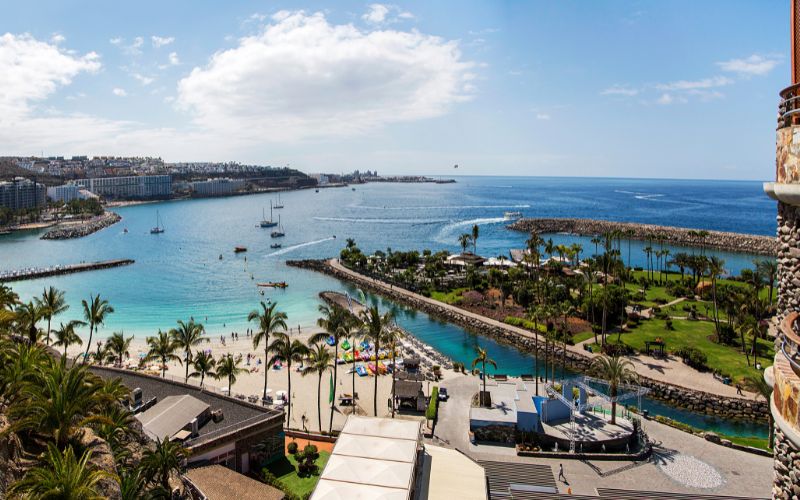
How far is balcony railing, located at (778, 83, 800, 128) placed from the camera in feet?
23.1

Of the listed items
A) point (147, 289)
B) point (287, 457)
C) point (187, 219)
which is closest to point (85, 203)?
point (187, 219)

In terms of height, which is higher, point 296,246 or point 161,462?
point 296,246

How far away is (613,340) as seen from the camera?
157 ft

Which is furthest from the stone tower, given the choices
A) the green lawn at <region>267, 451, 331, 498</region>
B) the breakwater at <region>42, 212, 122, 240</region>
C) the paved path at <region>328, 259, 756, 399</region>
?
the breakwater at <region>42, 212, 122, 240</region>

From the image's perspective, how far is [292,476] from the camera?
26859mm

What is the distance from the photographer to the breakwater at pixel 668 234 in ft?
349

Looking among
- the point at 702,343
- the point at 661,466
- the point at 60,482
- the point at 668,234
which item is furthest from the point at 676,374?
the point at 668,234

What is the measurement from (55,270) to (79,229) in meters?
57.4

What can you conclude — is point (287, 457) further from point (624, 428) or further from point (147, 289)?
point (147, 289)

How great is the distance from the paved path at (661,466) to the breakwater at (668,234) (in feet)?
178

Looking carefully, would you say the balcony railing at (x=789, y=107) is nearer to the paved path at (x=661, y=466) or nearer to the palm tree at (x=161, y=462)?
the palm tree at (x=161, y=462)

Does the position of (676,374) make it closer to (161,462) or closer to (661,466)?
(661,466)

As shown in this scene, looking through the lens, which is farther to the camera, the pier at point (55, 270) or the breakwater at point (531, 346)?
the pier at point (55, 270)

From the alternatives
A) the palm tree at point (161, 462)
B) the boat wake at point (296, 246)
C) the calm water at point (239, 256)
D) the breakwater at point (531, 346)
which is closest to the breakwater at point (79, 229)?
the calm water at point (239, 256)
